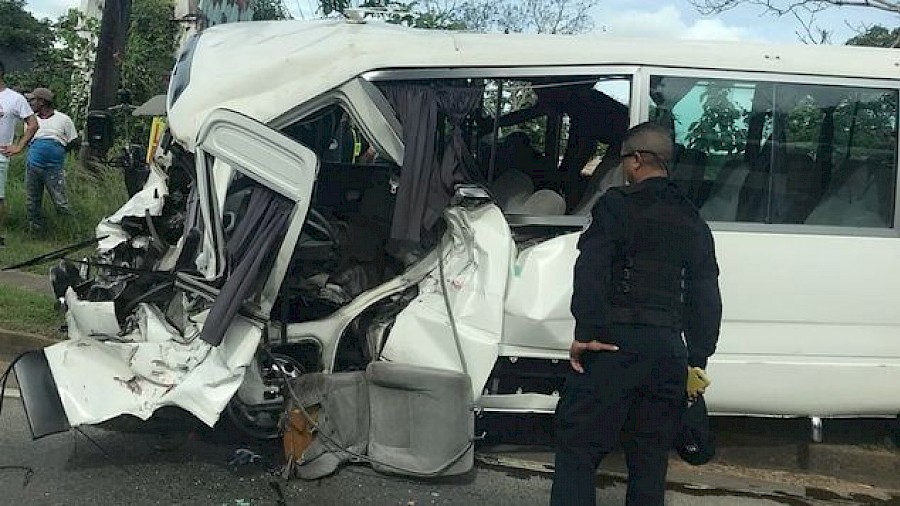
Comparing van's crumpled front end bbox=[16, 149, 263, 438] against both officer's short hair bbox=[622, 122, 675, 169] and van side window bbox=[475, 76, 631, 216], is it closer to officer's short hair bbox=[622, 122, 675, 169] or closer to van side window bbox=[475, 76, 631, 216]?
van side window bbox=[475, 76, 631, 216]

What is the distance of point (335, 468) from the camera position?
13.4 feet

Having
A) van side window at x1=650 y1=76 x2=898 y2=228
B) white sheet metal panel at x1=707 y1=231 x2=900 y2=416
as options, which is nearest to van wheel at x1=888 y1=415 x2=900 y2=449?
white sheet metal panel at x1=707 y1=231 x2=900 y2=416

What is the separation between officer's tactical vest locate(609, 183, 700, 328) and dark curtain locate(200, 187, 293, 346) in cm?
149

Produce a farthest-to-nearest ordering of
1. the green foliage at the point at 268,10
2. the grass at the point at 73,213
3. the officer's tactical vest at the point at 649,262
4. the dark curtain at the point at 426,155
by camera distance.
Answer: the green foliage at the point at 268,10, the grass at the point at 73,213, the dark curtain at the point at 426,155, the officer's tactical vest at the point at 649,262

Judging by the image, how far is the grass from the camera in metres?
7.55

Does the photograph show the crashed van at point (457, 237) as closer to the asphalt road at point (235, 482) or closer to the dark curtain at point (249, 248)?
the dark curtain at point (249, 248)

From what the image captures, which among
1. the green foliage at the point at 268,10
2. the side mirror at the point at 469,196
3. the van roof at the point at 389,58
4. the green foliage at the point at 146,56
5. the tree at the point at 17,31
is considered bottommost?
the side mirror at the point at 469,196

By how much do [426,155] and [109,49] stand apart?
613 centimetres

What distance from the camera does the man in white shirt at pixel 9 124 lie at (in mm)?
7621

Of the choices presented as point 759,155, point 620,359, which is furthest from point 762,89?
point 620,359

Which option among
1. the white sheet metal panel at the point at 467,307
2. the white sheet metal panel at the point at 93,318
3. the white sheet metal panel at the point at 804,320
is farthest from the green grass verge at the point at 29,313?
the white sheet metal panel at the point at 804,320

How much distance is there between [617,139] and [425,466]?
6.28 ft

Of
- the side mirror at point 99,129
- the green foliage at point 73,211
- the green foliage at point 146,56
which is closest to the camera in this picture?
the side mirror at point 99,129

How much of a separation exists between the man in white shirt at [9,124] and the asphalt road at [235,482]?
3668 mm
